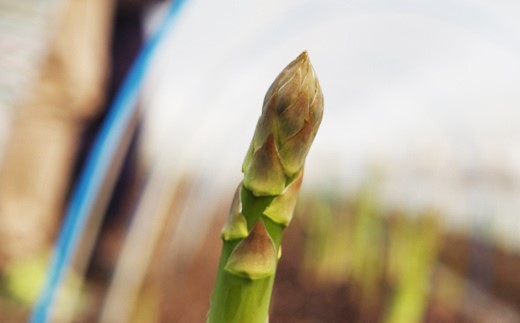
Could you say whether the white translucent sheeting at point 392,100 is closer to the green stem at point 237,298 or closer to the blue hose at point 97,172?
the blue hose at point 97,172

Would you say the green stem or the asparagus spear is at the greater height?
the asparagus spear

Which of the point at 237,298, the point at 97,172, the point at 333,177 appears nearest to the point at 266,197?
the point at 237,298

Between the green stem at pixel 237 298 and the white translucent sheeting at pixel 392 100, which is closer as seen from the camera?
the green stem at pixel 237 298

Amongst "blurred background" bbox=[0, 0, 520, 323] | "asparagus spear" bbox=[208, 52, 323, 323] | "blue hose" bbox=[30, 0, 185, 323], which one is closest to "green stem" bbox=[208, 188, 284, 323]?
"asparagus spear" bbox=[208, 52, 323, 323]

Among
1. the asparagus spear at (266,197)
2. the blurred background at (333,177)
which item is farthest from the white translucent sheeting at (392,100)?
the asparagus spear at (266,197)

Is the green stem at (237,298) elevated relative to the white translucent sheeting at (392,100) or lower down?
lower down

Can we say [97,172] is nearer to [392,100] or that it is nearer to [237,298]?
[392,100]

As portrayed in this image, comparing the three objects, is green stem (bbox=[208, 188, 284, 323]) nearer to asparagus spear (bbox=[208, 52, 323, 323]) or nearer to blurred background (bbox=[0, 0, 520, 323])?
asparagus spear (bbox=[208, 52, 323, 323])

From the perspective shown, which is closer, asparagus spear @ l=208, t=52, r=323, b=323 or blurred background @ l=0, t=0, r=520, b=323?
asparagus spear @ l=208, t=52, r=323, b=323
